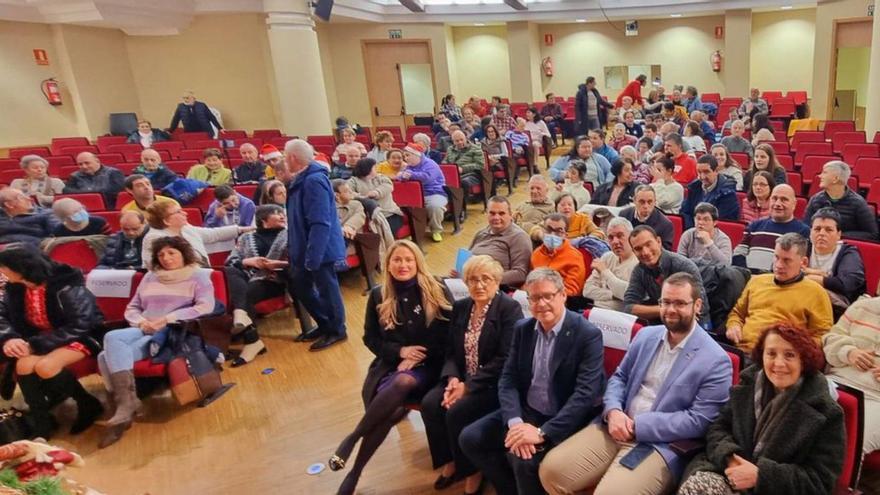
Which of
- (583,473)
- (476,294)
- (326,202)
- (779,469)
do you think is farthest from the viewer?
(326,202)

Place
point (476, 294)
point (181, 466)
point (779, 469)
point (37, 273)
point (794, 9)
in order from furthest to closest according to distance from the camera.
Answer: point (794, 9)
point (37, 273)
point (181, 466)
point (476, 294)
point (779, 469)

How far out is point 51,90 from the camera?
33.3 ft

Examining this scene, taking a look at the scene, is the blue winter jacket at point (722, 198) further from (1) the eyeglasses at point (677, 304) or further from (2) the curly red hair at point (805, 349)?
(2) the curly red hair at point (805, 349)

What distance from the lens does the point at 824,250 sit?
319 centimetres

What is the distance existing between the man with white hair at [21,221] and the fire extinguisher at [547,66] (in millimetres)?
14446

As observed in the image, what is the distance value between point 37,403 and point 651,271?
12.1ft

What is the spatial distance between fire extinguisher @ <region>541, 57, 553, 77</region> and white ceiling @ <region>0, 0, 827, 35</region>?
1.35 metres

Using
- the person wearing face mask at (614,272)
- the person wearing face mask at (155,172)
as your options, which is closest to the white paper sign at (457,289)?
the person wearing face mask at (614,272)

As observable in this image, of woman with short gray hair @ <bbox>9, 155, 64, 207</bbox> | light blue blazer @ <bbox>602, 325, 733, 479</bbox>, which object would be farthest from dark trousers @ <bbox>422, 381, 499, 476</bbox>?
woman with short gray hair @ <bbox>9, 155, 64, 207</bbox>

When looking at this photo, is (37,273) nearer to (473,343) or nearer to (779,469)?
(473,343)

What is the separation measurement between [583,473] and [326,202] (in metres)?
2.52

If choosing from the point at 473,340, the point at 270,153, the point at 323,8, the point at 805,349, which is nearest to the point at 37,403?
the point at 473,340

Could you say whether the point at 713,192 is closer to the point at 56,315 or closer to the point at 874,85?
the point at 56,315

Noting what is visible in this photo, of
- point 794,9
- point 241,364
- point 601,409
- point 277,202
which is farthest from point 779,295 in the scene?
point 794,9
